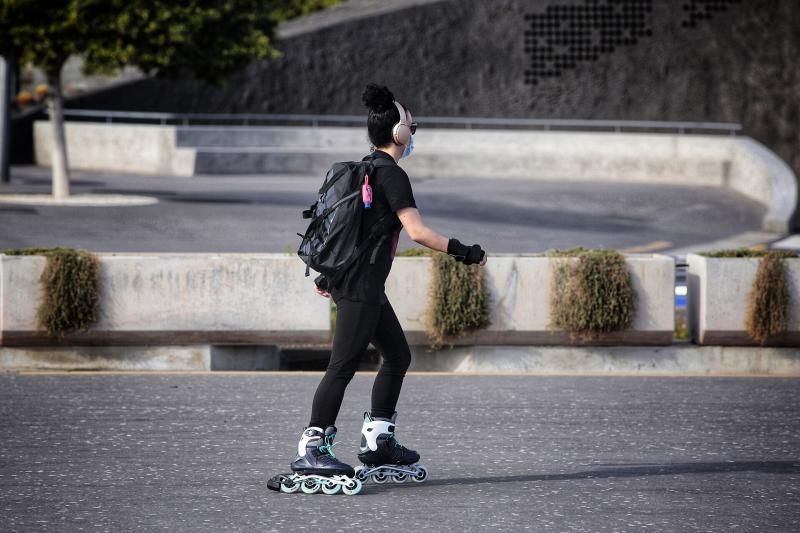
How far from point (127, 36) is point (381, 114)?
1719 centimetres

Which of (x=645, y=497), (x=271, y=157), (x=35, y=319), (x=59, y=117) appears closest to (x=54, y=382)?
(x=35, y=319)

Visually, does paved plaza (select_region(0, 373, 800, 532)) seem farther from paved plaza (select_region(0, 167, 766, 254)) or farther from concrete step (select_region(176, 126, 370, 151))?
concrete step (select_region(176, 126, 370, 151))

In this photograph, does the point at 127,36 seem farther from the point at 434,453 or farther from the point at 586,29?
the point at 586,29

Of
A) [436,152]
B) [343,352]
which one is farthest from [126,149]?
[343,352]

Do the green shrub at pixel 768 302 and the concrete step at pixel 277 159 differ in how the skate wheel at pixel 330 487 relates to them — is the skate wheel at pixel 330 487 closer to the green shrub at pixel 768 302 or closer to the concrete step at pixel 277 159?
the green shrub at pixel 768 302

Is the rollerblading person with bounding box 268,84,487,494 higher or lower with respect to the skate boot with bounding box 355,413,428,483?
higher

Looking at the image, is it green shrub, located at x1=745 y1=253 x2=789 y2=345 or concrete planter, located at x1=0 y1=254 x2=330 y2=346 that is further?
green shrub, located at x1=745 y1=253 x2=789 y2=345

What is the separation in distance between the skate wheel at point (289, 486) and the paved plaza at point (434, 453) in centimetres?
4

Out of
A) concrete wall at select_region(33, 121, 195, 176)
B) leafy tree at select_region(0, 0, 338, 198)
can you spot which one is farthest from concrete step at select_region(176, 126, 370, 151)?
leafy tree at select_region(0, 0, 338, 198)

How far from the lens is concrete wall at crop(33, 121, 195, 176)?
103 feet

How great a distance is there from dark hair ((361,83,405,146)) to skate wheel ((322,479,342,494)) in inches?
64.0

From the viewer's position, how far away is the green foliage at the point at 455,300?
10.3m

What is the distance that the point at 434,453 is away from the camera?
7.35 meters

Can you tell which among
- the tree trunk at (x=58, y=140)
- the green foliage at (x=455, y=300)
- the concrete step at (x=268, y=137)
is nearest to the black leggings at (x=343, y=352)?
the green foliage at (x=455, y=300)
